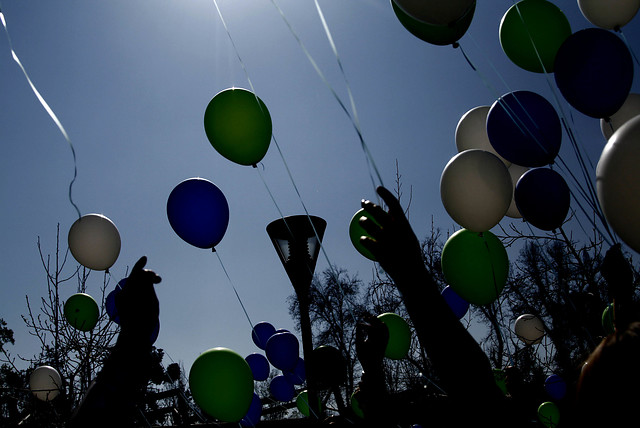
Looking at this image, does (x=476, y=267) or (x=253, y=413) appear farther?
(x=253, y=413)

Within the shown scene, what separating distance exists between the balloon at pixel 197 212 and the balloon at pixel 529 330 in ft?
17.0

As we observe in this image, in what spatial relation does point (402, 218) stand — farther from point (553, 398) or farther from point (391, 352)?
point (553, 398)

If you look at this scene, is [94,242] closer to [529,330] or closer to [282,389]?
[282,389]

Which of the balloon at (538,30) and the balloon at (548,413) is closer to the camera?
the balloon at (538,30)

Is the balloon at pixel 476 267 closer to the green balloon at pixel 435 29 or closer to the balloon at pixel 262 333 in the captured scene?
the green balloon at pixel 435 29

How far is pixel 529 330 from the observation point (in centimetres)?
652

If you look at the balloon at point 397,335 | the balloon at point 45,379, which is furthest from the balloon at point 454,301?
the balloon at point 45,379

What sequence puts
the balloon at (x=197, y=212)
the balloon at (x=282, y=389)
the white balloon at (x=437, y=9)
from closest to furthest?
the white balloon at (x=437, y=9)
the balloon at (x=197, y=212)
the balloon at (x=282, y=389)

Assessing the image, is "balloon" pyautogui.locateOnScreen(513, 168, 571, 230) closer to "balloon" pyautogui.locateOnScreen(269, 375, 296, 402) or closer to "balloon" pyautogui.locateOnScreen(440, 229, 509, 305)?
"balloon" pyautogui.locateOnScreen(440, 229, 509, 305)

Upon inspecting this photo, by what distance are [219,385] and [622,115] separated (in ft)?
13.9

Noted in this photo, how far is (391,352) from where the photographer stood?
4.57 m

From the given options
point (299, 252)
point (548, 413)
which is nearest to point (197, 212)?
point (299, 252)

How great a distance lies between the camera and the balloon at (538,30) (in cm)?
349

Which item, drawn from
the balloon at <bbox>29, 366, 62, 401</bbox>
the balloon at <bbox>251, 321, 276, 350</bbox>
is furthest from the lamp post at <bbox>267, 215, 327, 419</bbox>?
the balloon at <bbox>29, 366, 62, 401</bbox>
